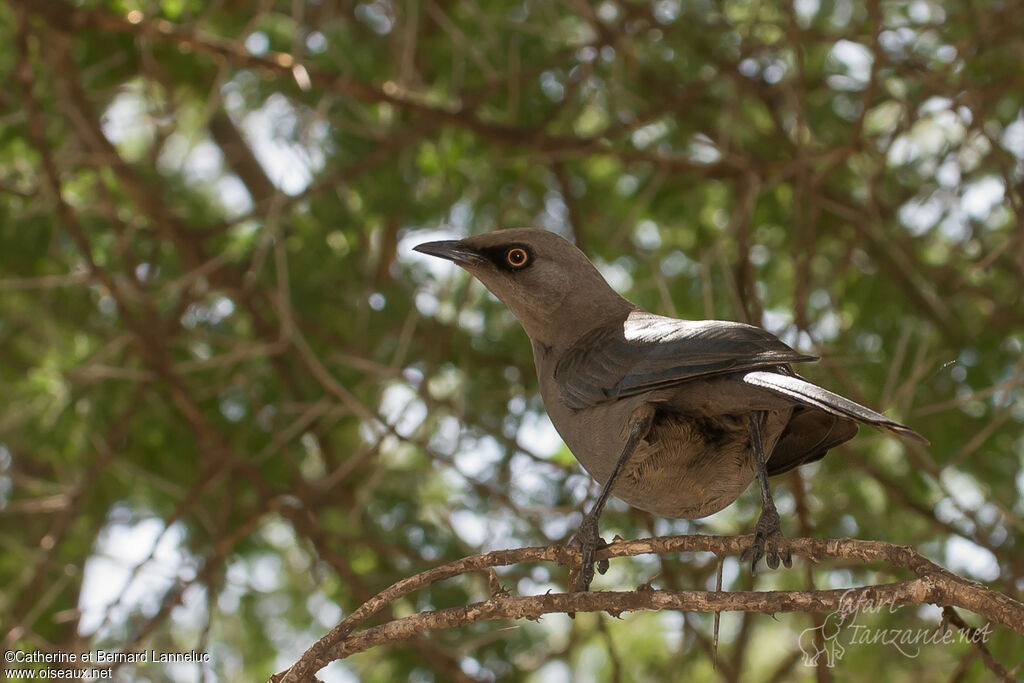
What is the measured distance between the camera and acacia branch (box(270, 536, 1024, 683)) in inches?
107

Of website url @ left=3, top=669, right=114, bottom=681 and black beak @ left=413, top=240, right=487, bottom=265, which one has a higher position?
black beak @ left=413, top=240, right=487, bottom=265

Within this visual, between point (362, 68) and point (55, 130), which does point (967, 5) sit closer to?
point (362, 68)

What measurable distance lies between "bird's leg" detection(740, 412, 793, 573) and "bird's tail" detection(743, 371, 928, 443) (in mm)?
246

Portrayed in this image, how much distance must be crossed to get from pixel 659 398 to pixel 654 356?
0.13 metres

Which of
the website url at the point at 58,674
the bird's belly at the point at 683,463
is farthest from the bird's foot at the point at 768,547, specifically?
the website url at the point at 58,674

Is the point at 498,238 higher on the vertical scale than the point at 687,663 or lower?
higher

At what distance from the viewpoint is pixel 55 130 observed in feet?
21.7

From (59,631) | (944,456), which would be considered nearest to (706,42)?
(944,456)

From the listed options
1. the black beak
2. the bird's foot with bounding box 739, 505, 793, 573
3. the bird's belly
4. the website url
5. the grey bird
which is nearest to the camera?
the bird's foot with bounding box 739, 505, 793, 573

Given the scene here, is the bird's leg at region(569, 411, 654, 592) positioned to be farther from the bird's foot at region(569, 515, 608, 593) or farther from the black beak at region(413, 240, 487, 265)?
the black beak at region(413, 240, 487, 265)

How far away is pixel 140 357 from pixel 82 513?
107cm

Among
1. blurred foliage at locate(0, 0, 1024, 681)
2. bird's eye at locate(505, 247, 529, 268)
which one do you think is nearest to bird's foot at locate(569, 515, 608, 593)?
bird's eye at locate(505, 247, 529, 268)

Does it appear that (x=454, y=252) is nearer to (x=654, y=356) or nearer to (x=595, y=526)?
(x=654, y=356)

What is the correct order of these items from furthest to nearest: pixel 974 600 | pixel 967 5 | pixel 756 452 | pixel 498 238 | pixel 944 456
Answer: pixel 967 5, pixel 944 456, pixel 498 238, pixel 756 452, pixel 974 600
